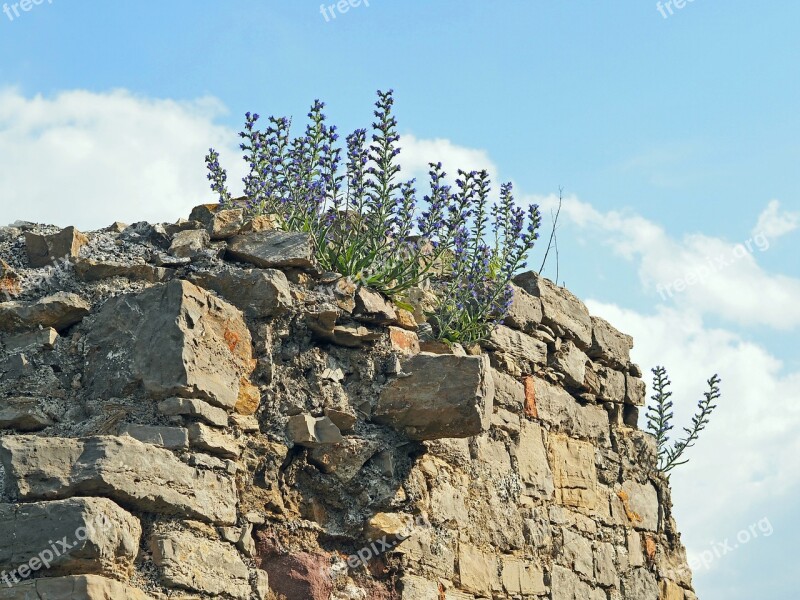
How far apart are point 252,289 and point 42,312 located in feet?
2.47

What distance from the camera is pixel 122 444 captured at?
350cm

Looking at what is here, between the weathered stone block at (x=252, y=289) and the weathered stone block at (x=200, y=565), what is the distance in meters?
0.91

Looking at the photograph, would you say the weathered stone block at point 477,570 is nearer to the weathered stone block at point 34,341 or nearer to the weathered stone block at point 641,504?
the weathered stone block at point 641,504

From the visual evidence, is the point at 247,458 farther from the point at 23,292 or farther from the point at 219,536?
the point at 23,292

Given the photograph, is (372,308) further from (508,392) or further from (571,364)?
(571,364)

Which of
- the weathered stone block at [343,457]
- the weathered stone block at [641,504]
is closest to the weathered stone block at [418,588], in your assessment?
the weathered stone block at [343,457]

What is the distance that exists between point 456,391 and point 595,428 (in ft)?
6.51

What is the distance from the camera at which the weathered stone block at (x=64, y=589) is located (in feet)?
10.4

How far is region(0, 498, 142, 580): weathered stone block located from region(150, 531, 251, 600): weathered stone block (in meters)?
0.16

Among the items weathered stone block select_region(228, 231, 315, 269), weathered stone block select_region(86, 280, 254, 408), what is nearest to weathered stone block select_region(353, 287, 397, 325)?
weathered stone block select_region(228, 231, 315, 269)

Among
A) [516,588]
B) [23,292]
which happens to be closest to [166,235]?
[23,292]

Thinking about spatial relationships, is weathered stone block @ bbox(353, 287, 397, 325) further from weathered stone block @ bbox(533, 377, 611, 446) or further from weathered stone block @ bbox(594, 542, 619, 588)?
weathered stone block @ bbox(594, 542, 619, 588)

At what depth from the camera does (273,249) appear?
4402 millimetres

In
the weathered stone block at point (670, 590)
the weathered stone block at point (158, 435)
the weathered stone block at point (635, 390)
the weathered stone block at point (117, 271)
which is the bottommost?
the weathered stone block at point (158, 435)
